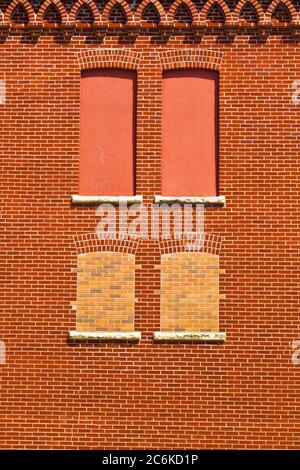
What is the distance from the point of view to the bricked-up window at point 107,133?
1605 cm

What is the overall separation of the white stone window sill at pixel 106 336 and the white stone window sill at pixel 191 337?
0.35 metres

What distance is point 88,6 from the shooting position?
1622 cm

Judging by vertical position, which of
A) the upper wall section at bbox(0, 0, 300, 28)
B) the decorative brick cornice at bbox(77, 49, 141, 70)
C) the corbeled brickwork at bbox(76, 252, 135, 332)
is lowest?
the corbeled brickwork at bbox(76, 252, 135, 332)

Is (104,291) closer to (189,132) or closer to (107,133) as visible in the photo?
(107,133)

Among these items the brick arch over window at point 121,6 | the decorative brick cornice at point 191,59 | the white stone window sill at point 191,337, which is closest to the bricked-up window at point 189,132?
the decorative brick cornice at point 191,59

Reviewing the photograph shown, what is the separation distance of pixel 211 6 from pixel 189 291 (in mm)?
5016

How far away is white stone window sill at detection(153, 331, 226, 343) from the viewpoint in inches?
608

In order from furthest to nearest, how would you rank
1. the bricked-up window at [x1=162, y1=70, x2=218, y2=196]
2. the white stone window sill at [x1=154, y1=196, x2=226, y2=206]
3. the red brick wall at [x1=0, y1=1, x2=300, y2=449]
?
the bricked-up window at [x1=162, y1=70, x2=218, y2=196] → the white stone window sill at [x1=154, y1=196, x2=226, y2=206] → the red brick wall at [x1=0, y1=1, x2=300, y2=449]

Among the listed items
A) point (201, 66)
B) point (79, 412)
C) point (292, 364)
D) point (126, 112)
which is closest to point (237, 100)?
point (201, 66)

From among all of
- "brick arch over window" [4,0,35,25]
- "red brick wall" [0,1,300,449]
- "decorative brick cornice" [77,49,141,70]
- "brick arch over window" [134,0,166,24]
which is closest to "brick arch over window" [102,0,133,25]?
"brick arch over window" [134,0,166,24]

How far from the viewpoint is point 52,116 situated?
16078 mm

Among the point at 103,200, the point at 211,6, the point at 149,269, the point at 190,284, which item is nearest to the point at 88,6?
the point at 211,6

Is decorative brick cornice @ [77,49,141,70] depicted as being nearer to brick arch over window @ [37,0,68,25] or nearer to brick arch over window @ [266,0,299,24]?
brick arch over window @ [37,0,68,25]

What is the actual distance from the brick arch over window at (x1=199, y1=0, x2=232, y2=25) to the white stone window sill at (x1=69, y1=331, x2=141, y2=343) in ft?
18.3
